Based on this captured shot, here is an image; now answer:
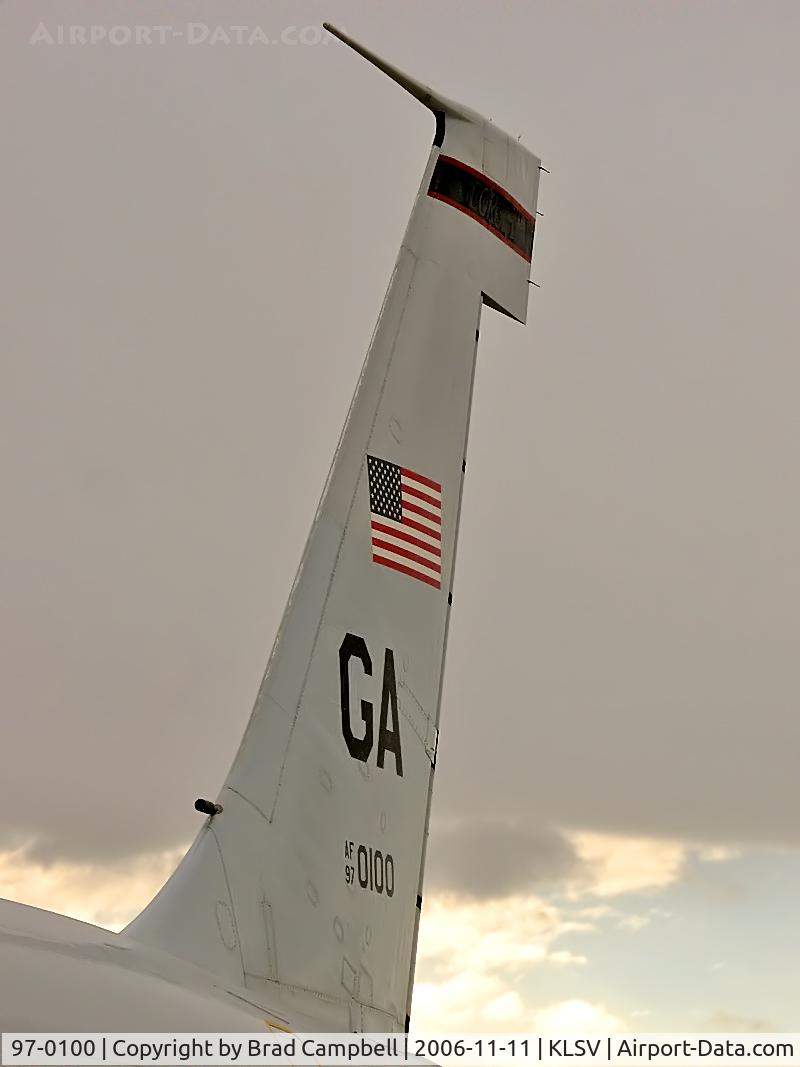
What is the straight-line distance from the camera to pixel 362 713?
9531 millimetres

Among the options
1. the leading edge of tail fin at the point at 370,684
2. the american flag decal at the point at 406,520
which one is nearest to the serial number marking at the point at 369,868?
the leading edge of tail fin at the point at 370,684

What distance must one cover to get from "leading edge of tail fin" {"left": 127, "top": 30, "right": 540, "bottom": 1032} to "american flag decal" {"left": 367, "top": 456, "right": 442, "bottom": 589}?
1 cm

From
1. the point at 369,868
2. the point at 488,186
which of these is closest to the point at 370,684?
the point at 369,868

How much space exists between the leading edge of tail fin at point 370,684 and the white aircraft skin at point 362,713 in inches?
0.6

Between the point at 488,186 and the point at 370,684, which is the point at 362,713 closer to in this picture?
the point at 370,684

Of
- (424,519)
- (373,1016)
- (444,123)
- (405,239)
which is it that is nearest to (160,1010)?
(373,1016)

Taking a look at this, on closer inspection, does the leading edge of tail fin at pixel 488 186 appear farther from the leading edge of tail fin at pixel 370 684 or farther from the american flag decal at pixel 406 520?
the american flag decal at pixel 406 520

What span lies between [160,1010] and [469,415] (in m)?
5.94

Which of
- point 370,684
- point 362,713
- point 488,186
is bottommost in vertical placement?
point 362,713

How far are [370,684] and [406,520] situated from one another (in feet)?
4.48

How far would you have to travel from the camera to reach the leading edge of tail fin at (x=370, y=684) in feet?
27.6

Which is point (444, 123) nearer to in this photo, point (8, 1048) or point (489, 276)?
point (489, 276)

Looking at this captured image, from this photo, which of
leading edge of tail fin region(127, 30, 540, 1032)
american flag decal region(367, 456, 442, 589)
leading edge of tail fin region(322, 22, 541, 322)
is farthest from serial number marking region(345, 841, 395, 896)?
leading edge of tail fin region(322, 22, 541, 322)

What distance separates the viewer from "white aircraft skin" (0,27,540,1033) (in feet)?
26.1
